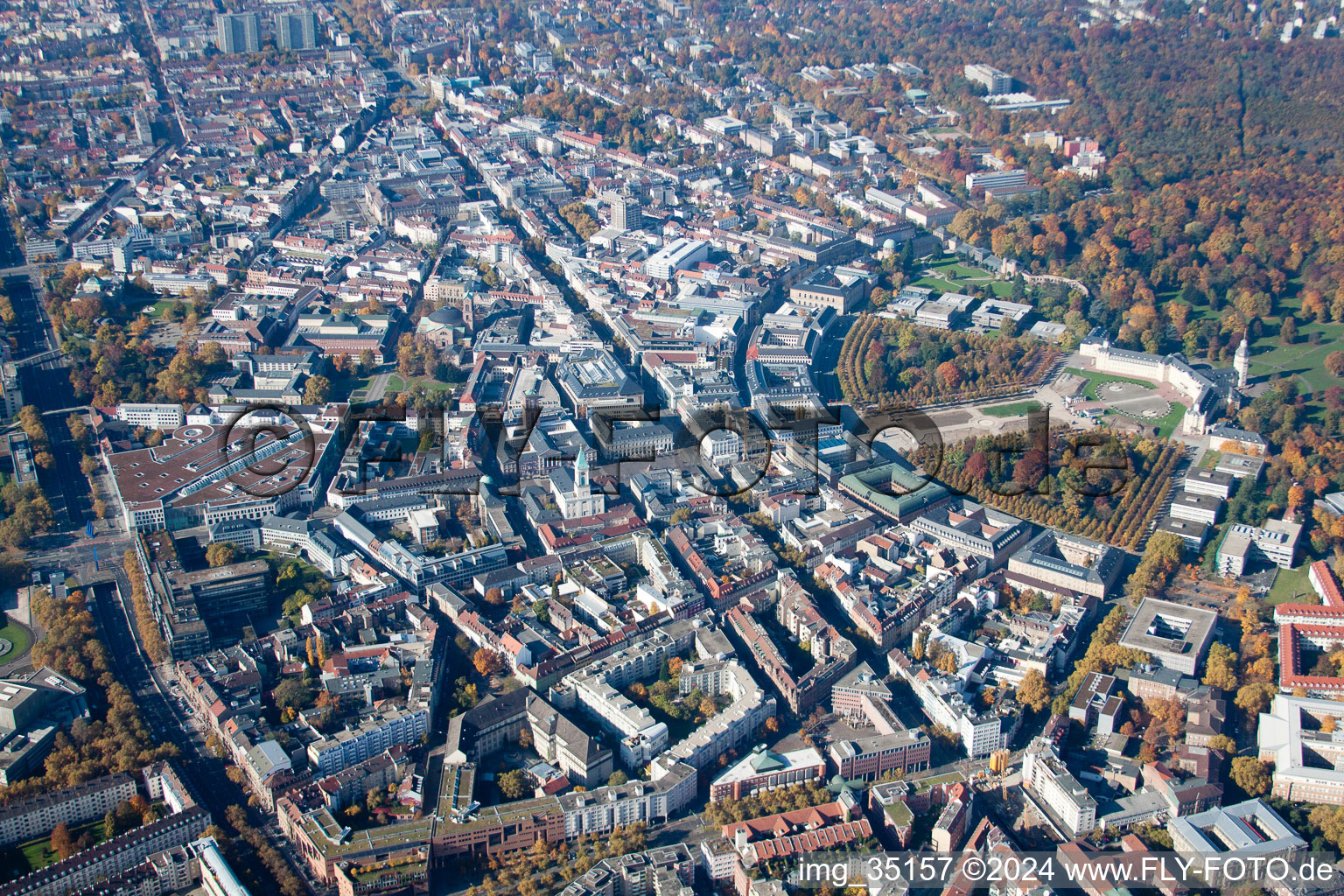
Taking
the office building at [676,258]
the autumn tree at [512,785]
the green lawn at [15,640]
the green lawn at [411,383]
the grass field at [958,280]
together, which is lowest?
the green lawn at [15,640]

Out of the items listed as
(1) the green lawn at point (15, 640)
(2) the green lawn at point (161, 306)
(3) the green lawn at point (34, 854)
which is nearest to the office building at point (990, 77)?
(2) the green lawn at point (161, 306)

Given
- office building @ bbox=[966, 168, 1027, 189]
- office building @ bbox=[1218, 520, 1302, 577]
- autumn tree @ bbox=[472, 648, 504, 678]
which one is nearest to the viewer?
autumn tree @ bbox=[472, 648, 504, 678]

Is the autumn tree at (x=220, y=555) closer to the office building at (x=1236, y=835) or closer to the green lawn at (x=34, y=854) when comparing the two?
the green lawn at (x=34, y=854)

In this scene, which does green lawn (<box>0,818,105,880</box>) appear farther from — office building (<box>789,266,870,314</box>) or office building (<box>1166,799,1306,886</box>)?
office building (<box>789,266,870,314</box>)

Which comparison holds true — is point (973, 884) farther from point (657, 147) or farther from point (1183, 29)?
point (1183, 29)

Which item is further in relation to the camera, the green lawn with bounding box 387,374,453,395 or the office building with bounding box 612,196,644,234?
the office building with bounding box 612,196,644,234

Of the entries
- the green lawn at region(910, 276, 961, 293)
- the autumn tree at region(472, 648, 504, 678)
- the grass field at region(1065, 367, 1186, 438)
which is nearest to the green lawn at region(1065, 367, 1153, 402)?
the grass field at region(1065, 367, 1186, 438)

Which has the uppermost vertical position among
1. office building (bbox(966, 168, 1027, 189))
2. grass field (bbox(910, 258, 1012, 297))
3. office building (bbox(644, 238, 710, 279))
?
office building (bbox(966, 168, 1027, 189))
